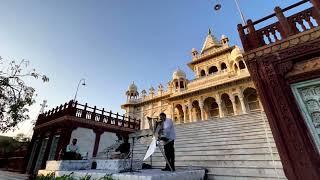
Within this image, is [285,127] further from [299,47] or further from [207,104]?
[207,104]

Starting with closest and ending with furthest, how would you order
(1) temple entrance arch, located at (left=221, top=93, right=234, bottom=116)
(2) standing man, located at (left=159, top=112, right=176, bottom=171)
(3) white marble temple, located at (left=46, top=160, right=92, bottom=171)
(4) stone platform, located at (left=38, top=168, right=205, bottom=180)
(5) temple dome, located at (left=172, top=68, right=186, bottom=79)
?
(4) stone platform, located at (left=38, top=168, right=205, bottom=180), (2) standing man, located at (left=159, top=112, right=176, bottom=171), (3) white marble temple, located at (left=46, top=160, right=92, bottom=171), (1) temple entrance arch, located at (left=221, top=93, right=234, bottom=116), (5) temple dome, located at (left=172, top=68, right=186, bottom=79)

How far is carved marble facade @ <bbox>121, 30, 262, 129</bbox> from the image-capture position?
909 inches

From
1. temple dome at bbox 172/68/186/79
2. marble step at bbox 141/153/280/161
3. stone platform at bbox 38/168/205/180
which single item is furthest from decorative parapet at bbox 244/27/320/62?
temple dome at bbox 172/68/186/79

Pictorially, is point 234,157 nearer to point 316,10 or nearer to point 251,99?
point 316,10

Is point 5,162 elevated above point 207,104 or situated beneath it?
situated beneath

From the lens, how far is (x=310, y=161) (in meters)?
4.16

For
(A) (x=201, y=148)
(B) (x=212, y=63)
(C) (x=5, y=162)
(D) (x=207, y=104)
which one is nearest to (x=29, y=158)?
(C) (x=5, y=162)

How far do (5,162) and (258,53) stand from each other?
27.8m

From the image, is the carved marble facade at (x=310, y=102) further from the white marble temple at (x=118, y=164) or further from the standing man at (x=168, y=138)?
the white marble temple at (x=118, y=164)

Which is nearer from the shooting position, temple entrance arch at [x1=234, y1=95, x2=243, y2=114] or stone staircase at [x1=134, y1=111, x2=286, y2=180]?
stone staircase at [x1=134, y1=111, x2=286, y2=180]

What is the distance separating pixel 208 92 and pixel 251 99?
5501 millimetres

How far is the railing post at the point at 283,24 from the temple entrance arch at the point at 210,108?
787 inches

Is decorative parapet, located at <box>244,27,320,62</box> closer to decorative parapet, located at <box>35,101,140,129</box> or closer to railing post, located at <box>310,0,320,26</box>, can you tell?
railing post, located at <box>310,0,320,26</box>

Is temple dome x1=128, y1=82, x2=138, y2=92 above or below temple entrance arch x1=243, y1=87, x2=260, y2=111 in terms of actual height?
above
